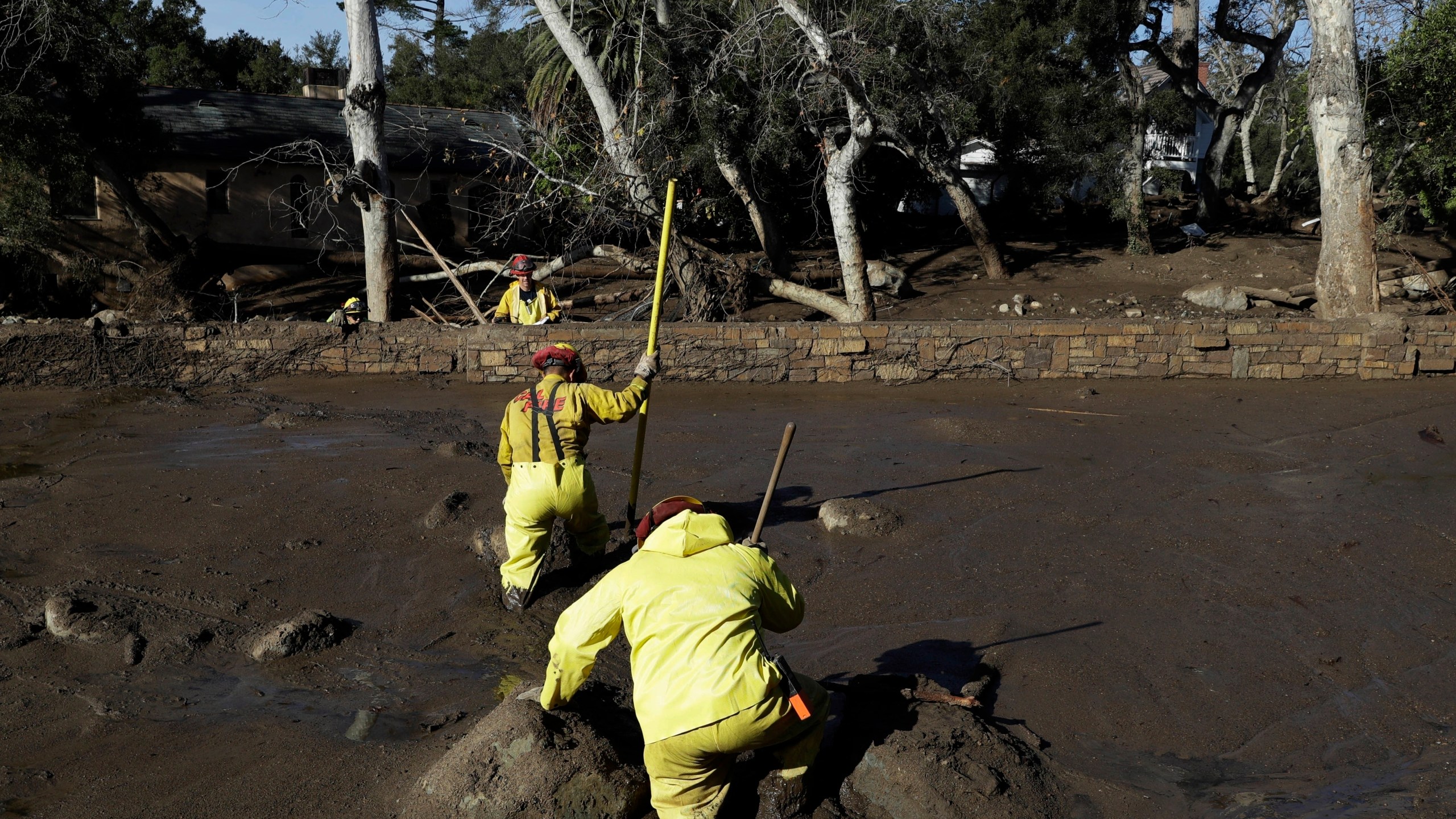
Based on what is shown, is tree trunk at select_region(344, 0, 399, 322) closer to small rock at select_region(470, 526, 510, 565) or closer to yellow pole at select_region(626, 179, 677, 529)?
yellow pole at select_region(626, 179, 677, 529)

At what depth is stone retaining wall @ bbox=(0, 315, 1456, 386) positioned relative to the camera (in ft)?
37.7

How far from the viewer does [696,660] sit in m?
3.54

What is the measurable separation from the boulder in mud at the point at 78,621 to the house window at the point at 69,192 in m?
15.9

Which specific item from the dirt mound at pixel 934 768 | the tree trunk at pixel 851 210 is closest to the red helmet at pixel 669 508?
the dirt mound at pixel 934 768

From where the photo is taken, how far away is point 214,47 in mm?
34062

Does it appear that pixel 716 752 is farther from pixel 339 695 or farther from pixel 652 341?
pixel 652 341

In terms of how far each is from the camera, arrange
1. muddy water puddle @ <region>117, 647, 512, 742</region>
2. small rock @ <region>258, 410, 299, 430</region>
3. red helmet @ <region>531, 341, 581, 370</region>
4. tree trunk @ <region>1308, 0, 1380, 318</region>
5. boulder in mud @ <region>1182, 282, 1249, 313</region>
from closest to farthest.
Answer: muddy water puddle @ <region>117, 647, 512, 742</region> → red helmet @ <region>531, 341, 581, 370</region> → small rock @ <region>258, 410, 299, 430</region> → tree trunk @ <region>1308, 0, 1380, 318</region> → boulder in mud @ <region>1182, 282, 1249, 313</region>

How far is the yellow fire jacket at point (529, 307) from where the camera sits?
11.3m

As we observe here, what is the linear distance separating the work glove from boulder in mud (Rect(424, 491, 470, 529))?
1809 mm

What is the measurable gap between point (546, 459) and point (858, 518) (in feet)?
7.26

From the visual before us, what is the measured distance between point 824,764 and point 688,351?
7.83 metres

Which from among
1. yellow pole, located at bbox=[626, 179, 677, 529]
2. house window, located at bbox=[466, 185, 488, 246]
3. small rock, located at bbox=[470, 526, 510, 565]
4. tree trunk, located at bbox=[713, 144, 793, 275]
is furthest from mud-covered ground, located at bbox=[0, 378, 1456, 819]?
house window, located at bbox=[466, 185, 488, 246]

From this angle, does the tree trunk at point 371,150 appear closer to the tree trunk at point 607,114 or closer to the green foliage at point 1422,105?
the tree trunk at point 607,114

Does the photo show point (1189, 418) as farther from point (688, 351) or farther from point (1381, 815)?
point (1381, 815)
